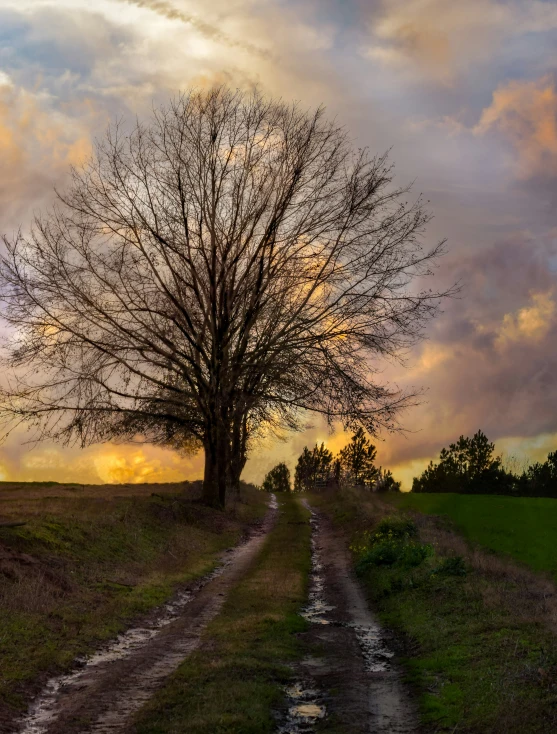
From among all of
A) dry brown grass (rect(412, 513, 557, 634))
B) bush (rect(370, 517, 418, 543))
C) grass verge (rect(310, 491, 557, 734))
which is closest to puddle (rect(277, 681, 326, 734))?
grass verge (rect(310, 491, 557, 734))

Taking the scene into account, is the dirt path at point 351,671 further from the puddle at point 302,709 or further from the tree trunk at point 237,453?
the tree trunk at point 237,453

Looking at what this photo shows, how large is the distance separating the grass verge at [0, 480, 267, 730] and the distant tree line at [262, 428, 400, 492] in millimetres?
82285

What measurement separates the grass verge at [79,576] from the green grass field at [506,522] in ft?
48.4

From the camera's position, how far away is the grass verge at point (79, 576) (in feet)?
38.0

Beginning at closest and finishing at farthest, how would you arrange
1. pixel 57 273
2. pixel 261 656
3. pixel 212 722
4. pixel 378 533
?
1. pixel 212 722
2. pixel 261 656
3. pixel 378 533
4. pixel 57 273

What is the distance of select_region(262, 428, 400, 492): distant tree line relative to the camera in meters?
117

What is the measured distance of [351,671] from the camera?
1120cm

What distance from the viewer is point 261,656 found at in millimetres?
11625

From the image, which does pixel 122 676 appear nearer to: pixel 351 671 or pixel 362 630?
pixel 351 671

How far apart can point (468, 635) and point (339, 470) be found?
105 metres

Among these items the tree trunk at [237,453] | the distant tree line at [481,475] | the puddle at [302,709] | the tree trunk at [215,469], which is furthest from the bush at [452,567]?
the distant tree line at [481,475]

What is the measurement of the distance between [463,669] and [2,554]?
1045cm

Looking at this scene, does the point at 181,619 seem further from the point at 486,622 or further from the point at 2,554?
the point at 486,622

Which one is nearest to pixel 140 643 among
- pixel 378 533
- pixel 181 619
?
pixel 181 619
